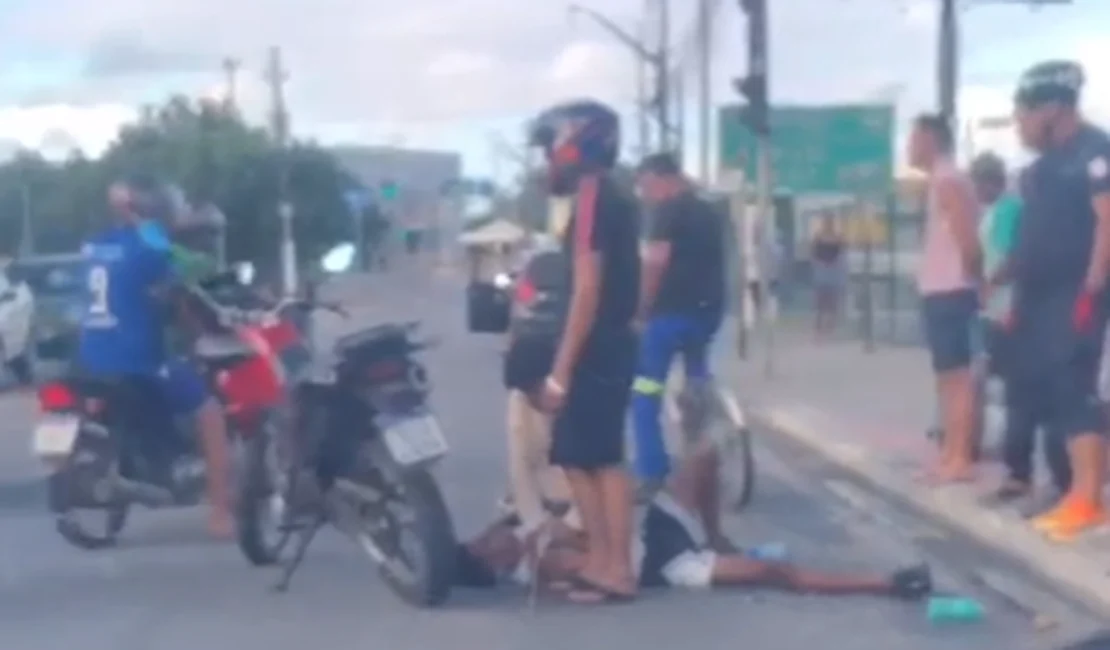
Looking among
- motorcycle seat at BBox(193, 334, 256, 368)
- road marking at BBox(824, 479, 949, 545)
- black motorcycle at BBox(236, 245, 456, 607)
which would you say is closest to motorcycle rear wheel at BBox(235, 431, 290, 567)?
black motorcycle at BBox(236, 245, 456, 607)

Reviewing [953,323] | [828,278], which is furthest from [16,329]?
[953,323]

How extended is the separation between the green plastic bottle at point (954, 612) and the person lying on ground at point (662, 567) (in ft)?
0.92

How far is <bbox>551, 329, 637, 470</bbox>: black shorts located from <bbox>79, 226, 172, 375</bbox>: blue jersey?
9.15 ft

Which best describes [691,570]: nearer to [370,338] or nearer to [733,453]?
[370,338]

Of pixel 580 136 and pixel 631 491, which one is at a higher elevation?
pixel 580 136

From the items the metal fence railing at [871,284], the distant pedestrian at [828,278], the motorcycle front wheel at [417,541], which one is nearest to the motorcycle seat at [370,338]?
the motorcycle front wheel at [417,541]

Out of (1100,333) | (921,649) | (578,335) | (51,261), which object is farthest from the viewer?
(51,261)

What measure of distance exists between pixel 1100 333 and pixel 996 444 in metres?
4.14

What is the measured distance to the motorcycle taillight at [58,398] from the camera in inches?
484

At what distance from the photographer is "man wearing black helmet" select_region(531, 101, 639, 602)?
10.3 m

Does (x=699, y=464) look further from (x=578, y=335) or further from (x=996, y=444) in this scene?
(x=996, y=444)

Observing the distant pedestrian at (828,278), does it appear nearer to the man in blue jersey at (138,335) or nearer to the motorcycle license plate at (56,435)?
the man in blue jersey at (138,335)

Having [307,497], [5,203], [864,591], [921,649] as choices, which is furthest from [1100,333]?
[5,203]

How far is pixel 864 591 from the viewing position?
10602 millimetres
